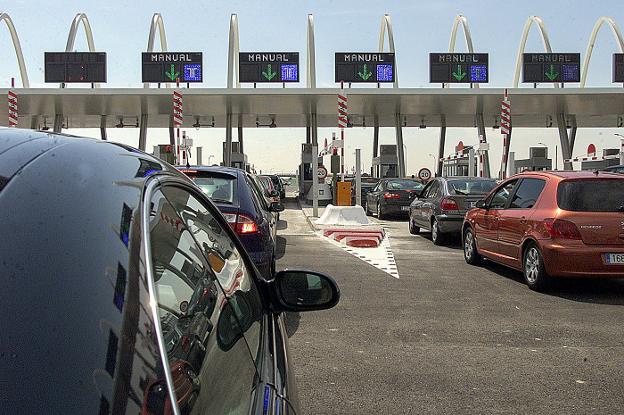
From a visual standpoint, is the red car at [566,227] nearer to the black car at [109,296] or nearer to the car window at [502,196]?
the car window at [502,196]

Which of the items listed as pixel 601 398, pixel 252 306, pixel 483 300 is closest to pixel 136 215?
pixel 252 306

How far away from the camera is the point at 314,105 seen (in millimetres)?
34656

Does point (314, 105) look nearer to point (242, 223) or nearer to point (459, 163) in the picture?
point (459, 163)

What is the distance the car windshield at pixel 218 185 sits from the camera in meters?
6.89

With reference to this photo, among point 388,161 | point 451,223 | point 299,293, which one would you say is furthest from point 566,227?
point 388,161

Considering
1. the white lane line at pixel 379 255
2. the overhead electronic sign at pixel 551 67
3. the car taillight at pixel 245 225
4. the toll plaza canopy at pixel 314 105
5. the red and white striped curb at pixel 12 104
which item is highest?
the overhead electronic sign at pixel 551 67

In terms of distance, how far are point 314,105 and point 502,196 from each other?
1006 inches

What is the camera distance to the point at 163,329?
54.8 inches

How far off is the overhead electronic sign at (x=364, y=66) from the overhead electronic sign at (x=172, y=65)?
6.78 meters

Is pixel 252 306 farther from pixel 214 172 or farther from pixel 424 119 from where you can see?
pixel 424 119

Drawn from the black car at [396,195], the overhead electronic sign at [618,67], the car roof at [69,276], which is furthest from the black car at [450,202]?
the overhead electronic sign at [618,67]

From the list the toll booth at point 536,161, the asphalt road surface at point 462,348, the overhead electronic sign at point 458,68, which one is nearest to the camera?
the asphalt road surface at point 462,348

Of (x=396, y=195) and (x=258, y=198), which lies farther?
(x=396, y=195)

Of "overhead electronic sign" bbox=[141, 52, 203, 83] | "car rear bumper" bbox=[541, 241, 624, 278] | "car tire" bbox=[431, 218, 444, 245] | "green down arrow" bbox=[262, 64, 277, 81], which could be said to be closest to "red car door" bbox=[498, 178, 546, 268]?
"car rear bumper" bbox=[541, 241, 624, 278]
